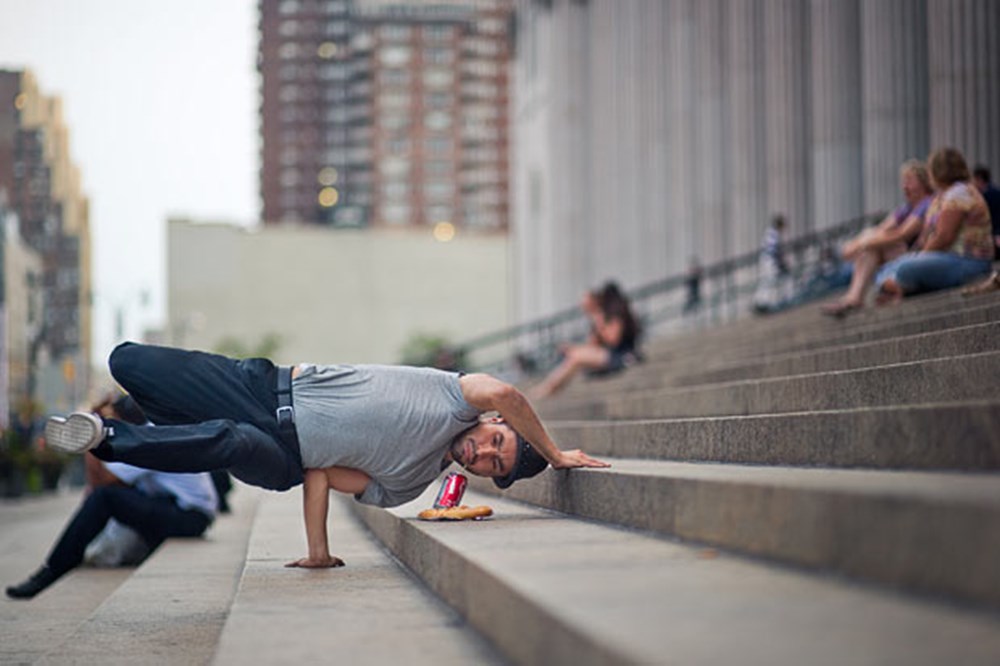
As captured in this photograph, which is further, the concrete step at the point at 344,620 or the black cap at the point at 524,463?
the black cap at the point at 524,463

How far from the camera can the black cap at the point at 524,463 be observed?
23.4ft

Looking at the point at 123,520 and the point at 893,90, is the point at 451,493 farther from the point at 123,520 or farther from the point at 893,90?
the point at 893,90

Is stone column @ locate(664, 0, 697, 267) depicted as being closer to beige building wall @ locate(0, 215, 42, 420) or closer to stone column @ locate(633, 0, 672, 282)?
stone column @ locate(633, 0, 672, 282)

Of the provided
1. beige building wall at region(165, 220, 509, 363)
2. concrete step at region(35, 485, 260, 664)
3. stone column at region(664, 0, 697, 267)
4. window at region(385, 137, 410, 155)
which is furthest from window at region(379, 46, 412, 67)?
concrete step at region(35, 485, 260, 664)

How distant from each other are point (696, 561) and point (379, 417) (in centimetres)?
245

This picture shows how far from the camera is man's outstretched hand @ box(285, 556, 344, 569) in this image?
23.5 ft

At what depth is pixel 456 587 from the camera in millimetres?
5641

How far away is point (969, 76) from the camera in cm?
2148

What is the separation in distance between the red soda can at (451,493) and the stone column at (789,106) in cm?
2400

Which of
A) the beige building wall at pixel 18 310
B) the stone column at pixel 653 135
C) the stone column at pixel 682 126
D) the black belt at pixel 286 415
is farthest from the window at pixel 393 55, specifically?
the black belt at pixel 286 415

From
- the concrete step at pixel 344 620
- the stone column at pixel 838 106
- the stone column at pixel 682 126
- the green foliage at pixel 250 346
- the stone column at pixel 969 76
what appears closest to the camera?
the concrete step at pixel 344 620

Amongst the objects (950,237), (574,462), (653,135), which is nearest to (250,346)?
(653,135)

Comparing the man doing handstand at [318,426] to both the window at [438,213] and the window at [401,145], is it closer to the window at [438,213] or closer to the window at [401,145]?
the window at [438,213]

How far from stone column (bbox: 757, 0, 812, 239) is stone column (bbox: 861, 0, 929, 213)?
16.2 feet
